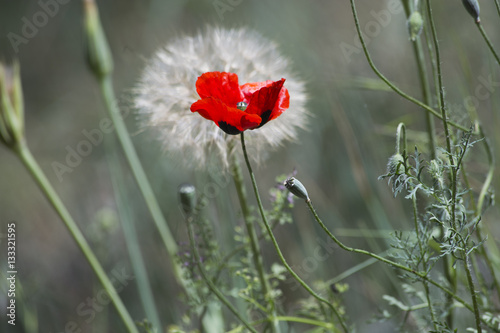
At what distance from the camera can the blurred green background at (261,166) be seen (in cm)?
118

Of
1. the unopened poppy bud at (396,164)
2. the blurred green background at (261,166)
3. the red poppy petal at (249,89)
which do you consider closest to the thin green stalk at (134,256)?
the blurred green background at (261,166)

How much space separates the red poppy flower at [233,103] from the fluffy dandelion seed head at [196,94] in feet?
0.39

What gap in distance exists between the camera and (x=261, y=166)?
875mm

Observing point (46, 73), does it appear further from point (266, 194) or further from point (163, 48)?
point (163, 48)

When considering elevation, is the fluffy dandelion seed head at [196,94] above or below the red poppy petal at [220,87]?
above

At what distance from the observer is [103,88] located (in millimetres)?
896

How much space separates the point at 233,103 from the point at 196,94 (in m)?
0.18

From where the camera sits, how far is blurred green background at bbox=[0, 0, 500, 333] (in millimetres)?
1182

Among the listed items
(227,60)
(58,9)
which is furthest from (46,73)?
(227,60)

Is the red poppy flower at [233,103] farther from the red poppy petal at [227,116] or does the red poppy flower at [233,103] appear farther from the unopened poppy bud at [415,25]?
the unopened poppy bud at [415,25]

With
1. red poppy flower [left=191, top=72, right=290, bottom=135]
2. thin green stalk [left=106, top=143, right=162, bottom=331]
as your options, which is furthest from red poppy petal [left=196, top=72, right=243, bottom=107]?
thin green stalk [left=106, top=143, right=162, bottom=331]

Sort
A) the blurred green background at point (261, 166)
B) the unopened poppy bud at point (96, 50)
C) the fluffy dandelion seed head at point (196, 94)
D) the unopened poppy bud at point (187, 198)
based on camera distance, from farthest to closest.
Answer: the blurred green background at point (261, 166), the unopened poppy bud at point (96, 50), the fluffy dandelion seed head at point (196, 94), the unopened poppy bud at point (187, 198)

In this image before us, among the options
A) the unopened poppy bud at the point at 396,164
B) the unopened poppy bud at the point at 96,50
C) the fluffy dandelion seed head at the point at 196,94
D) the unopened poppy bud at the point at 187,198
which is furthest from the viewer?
the unopened poppy bud at the point at 96,50

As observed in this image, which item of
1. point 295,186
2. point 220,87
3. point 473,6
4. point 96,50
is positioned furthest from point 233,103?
point 96,50
